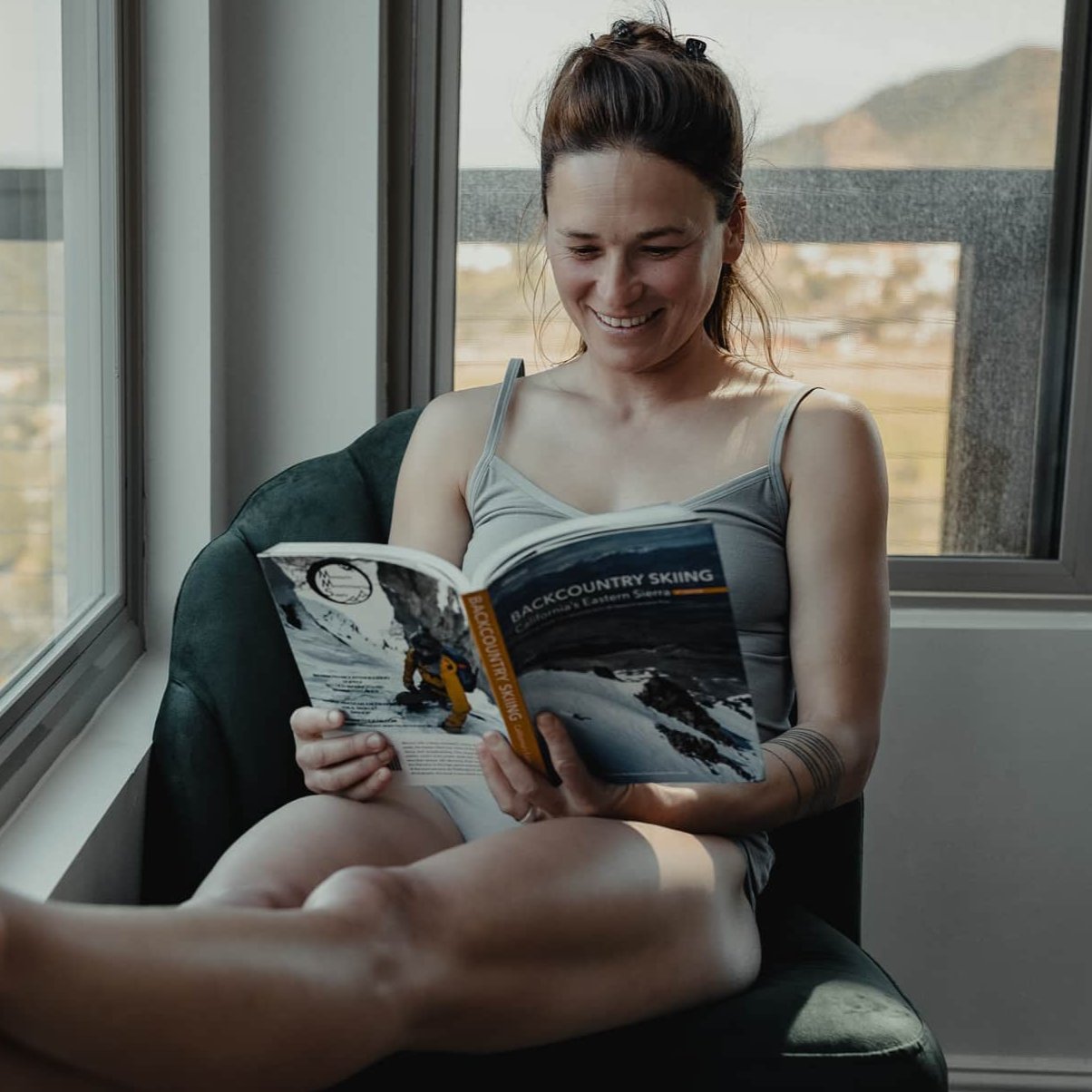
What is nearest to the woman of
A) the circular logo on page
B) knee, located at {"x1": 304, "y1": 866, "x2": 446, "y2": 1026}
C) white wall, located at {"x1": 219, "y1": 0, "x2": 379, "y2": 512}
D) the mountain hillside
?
knee, located at {"x1": 304, "y1": 866, "x2": 446, "y2": 1026}

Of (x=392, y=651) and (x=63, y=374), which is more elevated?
(x=63, y=374)

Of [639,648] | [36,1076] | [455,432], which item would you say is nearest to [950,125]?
[455,432]

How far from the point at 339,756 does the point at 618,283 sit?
21.9 inches

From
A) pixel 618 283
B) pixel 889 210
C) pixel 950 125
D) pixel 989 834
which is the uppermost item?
pixel 950 125

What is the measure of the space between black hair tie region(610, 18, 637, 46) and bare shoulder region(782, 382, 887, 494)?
0.43 meters

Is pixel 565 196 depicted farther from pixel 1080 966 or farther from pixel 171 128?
pixel 1080 966

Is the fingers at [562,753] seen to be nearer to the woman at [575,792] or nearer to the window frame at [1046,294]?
the woman at [575,792]

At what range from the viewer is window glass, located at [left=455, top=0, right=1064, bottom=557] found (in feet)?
6.24

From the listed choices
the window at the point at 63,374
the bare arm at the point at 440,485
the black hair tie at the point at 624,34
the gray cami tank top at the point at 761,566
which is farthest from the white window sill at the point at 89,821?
the black hair tie at the point at 624,34

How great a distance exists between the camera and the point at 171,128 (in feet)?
5.70

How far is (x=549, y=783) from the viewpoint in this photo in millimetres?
1163

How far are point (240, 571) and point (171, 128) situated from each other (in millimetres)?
618

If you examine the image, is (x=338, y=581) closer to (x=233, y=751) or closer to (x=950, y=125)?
(x=233, y=751)

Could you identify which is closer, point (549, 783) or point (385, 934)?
point (385, 934)
